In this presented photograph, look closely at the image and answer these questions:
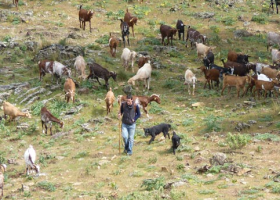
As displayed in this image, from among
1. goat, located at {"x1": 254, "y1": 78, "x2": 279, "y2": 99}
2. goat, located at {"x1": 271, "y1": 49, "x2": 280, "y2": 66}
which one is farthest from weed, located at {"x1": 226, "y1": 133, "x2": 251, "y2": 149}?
goat, located at {"x1": 271, "y1": 49, "x2": 280, "y2": 66}

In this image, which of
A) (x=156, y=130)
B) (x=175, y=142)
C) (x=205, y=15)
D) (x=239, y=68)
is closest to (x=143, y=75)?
(x=239, y=68)

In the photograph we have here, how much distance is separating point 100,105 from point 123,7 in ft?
59.9

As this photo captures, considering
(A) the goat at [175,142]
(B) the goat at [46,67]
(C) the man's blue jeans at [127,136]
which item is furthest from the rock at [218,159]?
(B) the goat at [46,67]

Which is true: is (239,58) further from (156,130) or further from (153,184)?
(153,184)

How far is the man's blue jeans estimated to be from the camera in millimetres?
14906

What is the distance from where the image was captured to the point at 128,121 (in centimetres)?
1480

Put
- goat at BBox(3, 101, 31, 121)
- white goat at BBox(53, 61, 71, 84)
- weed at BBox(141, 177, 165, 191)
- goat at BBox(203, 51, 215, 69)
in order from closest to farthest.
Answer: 1. weed at BBox(141, 177, 165, 191)
2. goat at BBox(3, 101, 31, 121)
3. white goat at BBox(53, 61, 71, 84)
4. goat at BBox(203, 51, 215, 69)

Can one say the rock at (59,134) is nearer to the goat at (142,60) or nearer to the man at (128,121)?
the man at (128,121)

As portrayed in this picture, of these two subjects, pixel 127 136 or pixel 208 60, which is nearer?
pixel 127 136

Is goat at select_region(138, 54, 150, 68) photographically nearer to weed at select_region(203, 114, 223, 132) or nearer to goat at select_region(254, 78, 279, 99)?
goat at select_region(254, 78, 279, 99)

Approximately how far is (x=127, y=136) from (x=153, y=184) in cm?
335

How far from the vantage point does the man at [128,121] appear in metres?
14.8

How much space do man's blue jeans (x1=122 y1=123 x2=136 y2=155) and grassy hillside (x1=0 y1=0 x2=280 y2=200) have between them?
37 cm

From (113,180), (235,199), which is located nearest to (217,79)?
(113,180)
